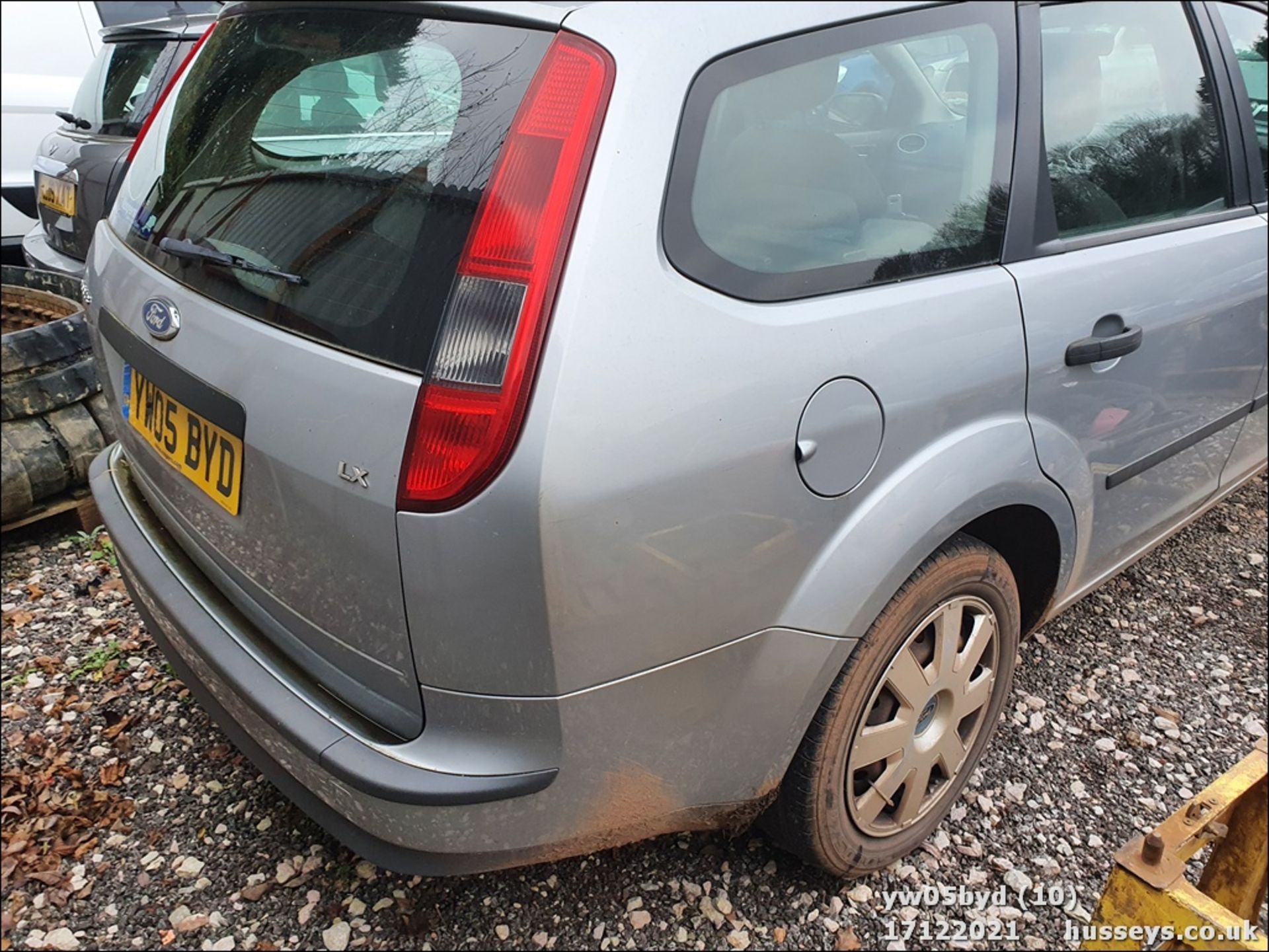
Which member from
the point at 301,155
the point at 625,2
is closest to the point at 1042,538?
the point at 625,2

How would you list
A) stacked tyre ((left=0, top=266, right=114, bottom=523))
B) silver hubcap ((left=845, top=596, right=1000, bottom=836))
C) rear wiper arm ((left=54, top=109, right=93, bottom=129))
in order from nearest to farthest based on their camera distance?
1. silver hubcap ((left=845, top=596, right=1000, bottom=836))
2. stacked tyre ((left=0, top=266, right=114, bottom=523))
3. rear wiper arm ((left=54, top=109, right=93, bottom=129))

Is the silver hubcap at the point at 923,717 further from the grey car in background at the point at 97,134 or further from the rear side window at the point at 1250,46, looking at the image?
the grey car in background at the point at 97,134

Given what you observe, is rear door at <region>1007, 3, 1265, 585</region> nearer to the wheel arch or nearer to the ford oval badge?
the wheel arch

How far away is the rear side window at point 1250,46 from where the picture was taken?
2.46 meters

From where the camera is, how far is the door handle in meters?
1.85

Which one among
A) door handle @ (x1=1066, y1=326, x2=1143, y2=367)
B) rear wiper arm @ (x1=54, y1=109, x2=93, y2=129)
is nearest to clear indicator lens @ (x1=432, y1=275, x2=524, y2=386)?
door handle @ (x1=1066, y1=326, x2=1143, y2=367)

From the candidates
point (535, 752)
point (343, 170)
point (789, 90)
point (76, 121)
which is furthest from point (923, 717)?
point (76, 121)

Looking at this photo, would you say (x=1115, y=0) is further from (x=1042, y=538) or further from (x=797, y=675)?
(x=797, y=675)

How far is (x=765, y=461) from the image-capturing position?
55.2 inches

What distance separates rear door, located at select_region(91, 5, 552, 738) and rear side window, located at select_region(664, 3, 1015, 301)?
30 cm

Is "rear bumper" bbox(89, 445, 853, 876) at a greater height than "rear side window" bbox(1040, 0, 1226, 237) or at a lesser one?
lesser

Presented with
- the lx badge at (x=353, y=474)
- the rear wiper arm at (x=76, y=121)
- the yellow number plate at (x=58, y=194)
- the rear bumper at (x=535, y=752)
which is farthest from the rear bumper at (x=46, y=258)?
the lx badge at (x=353, y=474)

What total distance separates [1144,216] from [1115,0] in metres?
0.48

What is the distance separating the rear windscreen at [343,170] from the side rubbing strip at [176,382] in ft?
0.49
